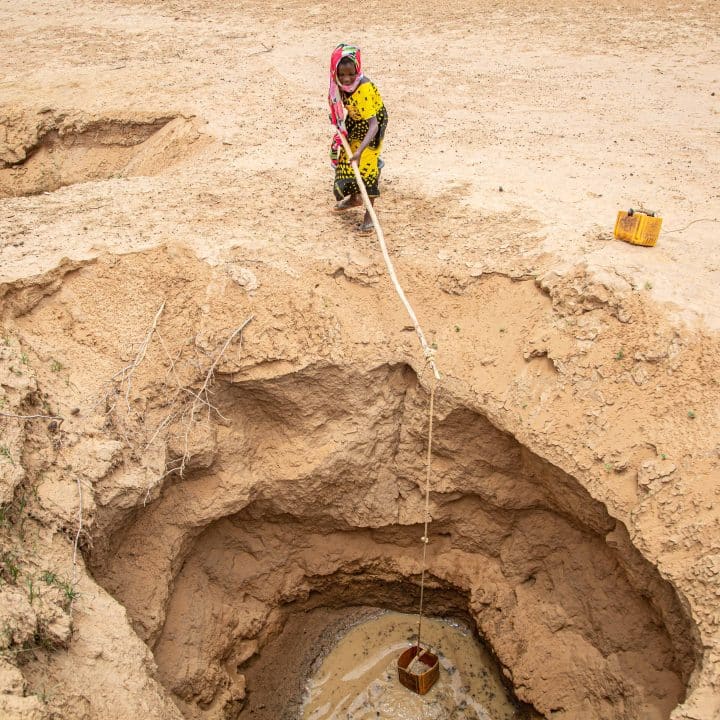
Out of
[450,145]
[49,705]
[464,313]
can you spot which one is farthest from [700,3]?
[49,705]

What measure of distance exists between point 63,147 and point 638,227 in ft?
19.9

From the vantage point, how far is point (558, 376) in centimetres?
448

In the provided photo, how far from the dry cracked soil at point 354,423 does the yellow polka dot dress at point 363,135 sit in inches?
14.0

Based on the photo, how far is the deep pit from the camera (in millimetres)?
7500

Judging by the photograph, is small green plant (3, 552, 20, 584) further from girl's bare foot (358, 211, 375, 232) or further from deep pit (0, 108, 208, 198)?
deep pit (0, 108, 208, 198)

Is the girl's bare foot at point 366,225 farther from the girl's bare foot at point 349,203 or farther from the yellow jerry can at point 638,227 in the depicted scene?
the yellow jerry can at point 638,227

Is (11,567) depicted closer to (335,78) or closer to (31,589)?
(31,589)

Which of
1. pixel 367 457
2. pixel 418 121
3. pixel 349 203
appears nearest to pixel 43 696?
pixel 367 457

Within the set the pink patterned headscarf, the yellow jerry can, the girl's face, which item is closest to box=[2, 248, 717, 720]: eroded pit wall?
the yellow jerry can

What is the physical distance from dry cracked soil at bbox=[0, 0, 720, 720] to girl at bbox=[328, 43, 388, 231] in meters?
0.38

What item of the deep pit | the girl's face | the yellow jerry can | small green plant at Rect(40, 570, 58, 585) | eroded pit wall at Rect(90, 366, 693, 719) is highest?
the girl's face

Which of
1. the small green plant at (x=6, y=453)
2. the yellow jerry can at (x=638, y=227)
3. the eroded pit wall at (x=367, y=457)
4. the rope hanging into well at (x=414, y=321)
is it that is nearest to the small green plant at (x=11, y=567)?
the eroded pit wall at (x=367, y=457)

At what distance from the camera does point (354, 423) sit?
16.6ft

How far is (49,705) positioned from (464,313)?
10.8ft
